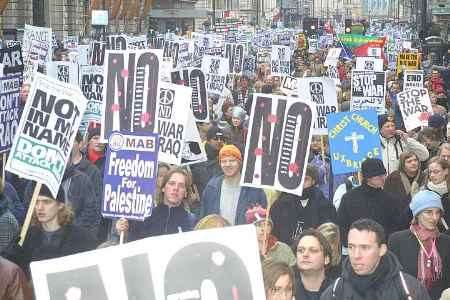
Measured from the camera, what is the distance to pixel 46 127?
24.7ft

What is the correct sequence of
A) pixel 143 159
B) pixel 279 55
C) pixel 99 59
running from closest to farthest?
pixel 143 159 → pixel 99 59 → pixel 279 55

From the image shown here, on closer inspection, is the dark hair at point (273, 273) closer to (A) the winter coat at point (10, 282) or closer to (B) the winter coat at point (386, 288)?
(B) the winter coat at point (386, 288)

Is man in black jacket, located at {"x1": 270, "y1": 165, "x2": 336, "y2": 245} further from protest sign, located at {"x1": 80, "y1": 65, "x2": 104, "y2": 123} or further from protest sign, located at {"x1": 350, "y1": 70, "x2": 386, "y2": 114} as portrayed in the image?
protest sign, located at {"x1": 350, "y1": 70, "x2": 386, "y2": 114}

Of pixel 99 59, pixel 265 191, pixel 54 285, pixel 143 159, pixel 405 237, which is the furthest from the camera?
pixel 99 59

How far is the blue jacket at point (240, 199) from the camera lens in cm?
795

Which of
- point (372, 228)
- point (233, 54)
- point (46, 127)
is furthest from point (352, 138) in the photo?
point (233, 54)

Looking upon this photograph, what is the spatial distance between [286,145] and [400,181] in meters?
2.01

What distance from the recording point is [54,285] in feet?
13.1

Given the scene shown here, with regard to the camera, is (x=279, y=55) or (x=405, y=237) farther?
(x=279, y=55)

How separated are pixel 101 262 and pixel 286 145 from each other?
378 cm

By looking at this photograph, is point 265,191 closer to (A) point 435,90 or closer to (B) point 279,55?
(A) point 435,90

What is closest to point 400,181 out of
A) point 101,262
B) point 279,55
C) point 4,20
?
point 101,262

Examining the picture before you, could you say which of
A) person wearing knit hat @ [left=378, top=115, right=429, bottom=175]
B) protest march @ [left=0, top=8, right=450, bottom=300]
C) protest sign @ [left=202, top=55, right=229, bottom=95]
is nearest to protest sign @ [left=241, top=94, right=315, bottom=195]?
protest march @ [left=0, top=8, right=450, bottom=300]

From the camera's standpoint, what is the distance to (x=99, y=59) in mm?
16094
